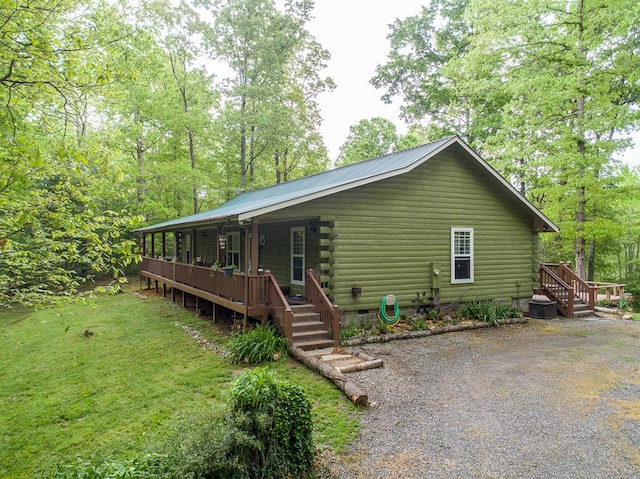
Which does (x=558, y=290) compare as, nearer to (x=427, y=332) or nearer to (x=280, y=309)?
(x=427, y=332)

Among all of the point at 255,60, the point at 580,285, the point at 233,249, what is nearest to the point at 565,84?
the point at 580,285

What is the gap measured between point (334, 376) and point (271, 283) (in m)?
3.25

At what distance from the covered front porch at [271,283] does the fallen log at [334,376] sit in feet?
1.48

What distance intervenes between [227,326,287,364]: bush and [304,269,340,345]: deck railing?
113cm

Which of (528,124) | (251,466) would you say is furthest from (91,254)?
(528,124)

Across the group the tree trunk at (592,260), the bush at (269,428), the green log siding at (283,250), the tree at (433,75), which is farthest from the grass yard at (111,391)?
the tree at (433,75)

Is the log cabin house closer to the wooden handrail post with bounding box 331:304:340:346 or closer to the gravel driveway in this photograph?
the wooden handrail post with bounding box 331:304:340:346

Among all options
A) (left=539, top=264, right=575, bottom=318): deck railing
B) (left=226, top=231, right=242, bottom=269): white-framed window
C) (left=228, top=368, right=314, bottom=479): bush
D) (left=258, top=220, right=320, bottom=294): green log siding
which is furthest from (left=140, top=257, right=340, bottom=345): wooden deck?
(left=539, top=264, right=575, bottom=318): deck railing

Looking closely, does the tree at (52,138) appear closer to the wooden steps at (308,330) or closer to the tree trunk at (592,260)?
the wooden steps at (308,330)

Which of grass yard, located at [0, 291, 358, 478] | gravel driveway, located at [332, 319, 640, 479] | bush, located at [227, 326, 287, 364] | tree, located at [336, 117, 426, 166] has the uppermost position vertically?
tree, located at [336, 117, 426, 166]

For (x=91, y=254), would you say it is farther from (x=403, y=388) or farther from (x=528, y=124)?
(x=528, y=124)

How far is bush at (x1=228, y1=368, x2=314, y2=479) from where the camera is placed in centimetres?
386

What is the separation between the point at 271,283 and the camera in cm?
935

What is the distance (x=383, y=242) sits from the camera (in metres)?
10.7
